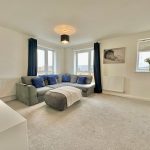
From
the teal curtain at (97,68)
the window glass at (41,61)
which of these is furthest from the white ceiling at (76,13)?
the window glass at (41,61)

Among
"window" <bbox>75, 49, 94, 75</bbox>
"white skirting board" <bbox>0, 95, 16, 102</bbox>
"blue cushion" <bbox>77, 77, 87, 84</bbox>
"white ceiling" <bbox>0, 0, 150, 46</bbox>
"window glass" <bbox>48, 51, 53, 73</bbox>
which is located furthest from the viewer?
"window glass" <bbox>48, 51, 53, 73</bbox>

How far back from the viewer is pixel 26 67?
3.96 meters

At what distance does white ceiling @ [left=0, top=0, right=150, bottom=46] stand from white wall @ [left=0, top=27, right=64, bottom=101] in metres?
0.47

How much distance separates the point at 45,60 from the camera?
5.04 metres

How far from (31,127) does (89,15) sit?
9.08 ft

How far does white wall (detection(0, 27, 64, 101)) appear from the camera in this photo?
3.28 meters

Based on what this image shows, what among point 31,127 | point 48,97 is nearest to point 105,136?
point 31,127

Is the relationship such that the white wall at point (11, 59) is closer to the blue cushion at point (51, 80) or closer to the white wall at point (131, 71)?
the blue cushion at point (51, 80)

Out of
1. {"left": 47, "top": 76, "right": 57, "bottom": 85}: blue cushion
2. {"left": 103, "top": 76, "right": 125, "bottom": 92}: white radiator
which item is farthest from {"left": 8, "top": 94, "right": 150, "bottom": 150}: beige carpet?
{"left": 47, "top": 76, "right": 57, "bottom": 85}: blue cushion

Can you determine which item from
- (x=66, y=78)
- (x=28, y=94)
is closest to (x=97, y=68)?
(x=66, y=78)

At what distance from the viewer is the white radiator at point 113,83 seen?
409 cm

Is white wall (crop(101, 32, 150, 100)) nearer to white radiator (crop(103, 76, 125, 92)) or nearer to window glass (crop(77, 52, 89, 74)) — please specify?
white radiator (crop(103, 76, 125, 92))

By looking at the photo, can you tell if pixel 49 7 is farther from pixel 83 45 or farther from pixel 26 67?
pixel 83 45

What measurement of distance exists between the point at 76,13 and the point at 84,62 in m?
3.17
